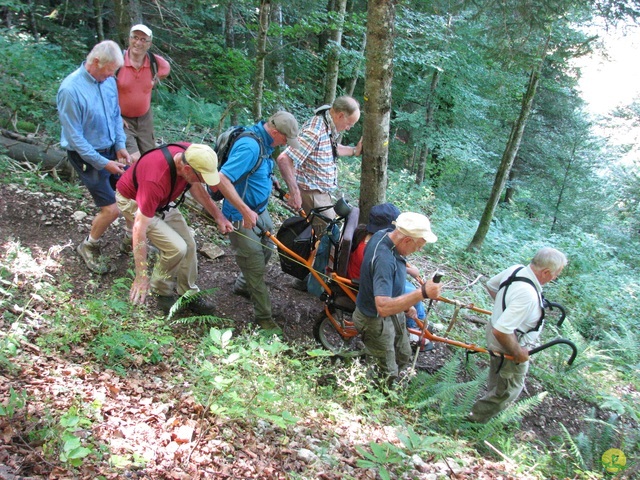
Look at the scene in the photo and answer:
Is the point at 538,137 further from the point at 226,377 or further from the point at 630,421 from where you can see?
the point at 226,377

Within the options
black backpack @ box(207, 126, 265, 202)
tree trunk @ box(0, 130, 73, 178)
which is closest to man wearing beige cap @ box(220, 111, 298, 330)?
black backpack @ box(207, 126, 265, 202)

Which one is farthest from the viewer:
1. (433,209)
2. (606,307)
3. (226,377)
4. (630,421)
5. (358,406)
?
(433,209)

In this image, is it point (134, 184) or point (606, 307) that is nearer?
point (134, 184)

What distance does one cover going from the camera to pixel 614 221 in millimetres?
19000

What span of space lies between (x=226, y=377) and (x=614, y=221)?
20690 millimetres

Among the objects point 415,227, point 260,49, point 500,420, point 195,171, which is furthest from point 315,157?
point 500,420

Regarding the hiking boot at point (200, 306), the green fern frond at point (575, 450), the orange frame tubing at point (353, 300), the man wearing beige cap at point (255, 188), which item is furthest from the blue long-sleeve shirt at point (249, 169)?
the green fern frond at point (575, 450)

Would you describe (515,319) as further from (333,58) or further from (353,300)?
(333,58)

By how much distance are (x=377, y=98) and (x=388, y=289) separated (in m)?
2.57

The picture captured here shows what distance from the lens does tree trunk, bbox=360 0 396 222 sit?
5172mm

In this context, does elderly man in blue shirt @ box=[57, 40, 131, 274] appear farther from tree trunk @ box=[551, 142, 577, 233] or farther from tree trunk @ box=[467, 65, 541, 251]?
tree trunk @ box=[551, 142, 577, 233]

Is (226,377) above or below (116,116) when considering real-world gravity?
below

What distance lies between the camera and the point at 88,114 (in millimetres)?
4812

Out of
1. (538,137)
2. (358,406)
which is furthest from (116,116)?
(538,137)
